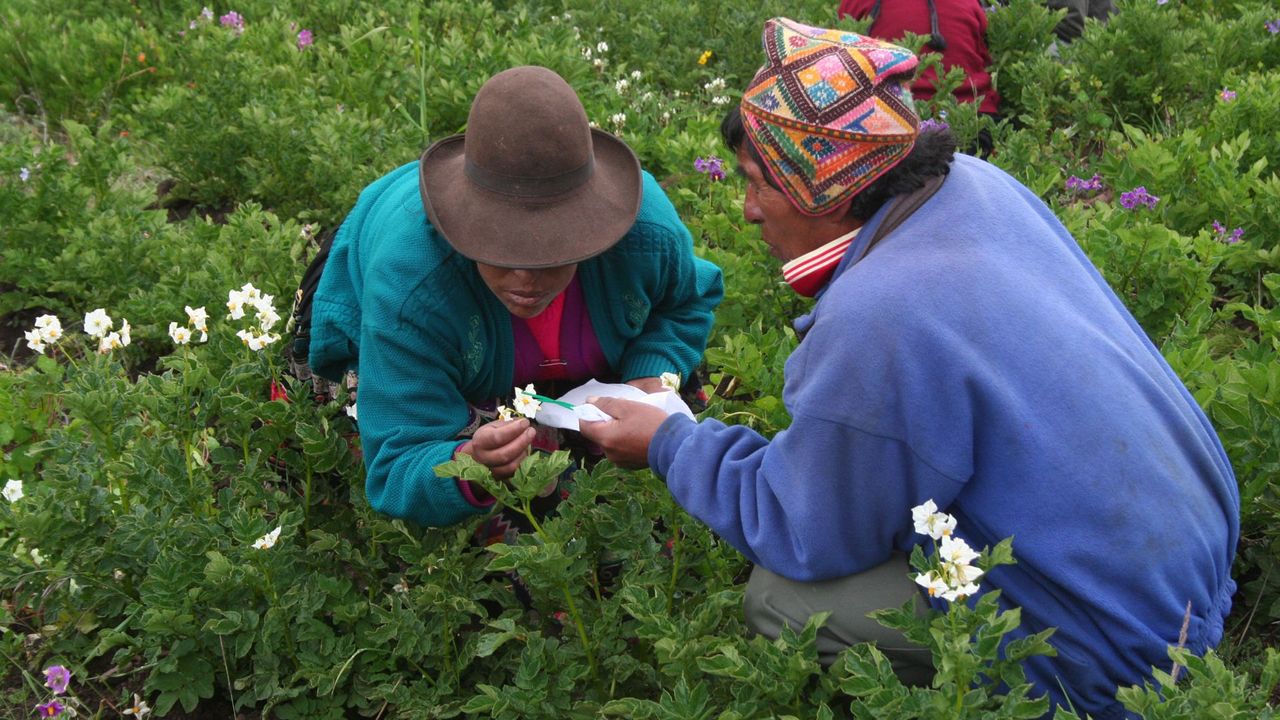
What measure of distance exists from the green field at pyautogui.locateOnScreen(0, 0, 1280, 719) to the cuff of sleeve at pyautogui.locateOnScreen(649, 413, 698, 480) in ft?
0.31

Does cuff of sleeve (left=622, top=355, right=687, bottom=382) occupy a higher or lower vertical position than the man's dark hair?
lower

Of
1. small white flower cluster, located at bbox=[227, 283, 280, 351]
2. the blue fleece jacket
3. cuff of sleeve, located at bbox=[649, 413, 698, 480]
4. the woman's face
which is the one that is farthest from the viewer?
small white flower cluster, located at bbox=[227, 283, 280, 351]

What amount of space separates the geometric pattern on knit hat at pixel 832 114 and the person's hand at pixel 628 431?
1.83 feet

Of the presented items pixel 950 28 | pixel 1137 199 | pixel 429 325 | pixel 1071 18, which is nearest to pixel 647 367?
pixel 429 325

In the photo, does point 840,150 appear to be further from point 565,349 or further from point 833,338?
point 565,349

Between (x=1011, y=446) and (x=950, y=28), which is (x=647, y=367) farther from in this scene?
(x=950, y=28)

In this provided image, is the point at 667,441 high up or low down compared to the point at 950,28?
up

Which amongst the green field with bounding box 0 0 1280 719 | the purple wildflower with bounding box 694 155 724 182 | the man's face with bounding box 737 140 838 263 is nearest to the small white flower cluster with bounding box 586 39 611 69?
the green field with bounding box 0 0 1280 719

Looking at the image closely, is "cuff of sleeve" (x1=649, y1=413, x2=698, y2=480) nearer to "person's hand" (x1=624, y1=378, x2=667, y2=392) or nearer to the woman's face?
the woman's face

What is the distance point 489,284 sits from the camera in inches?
102

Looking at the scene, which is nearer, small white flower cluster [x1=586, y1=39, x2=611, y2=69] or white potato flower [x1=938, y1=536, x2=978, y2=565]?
white potato flower [x1=938, y1=536, x2=978, y2=565]

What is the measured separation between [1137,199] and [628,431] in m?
2.18

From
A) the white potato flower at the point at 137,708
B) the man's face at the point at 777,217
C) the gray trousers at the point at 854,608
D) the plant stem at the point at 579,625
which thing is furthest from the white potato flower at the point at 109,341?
the gray trousers at the point at 854,608

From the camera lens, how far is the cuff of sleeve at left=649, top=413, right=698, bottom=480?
2.41 meters
